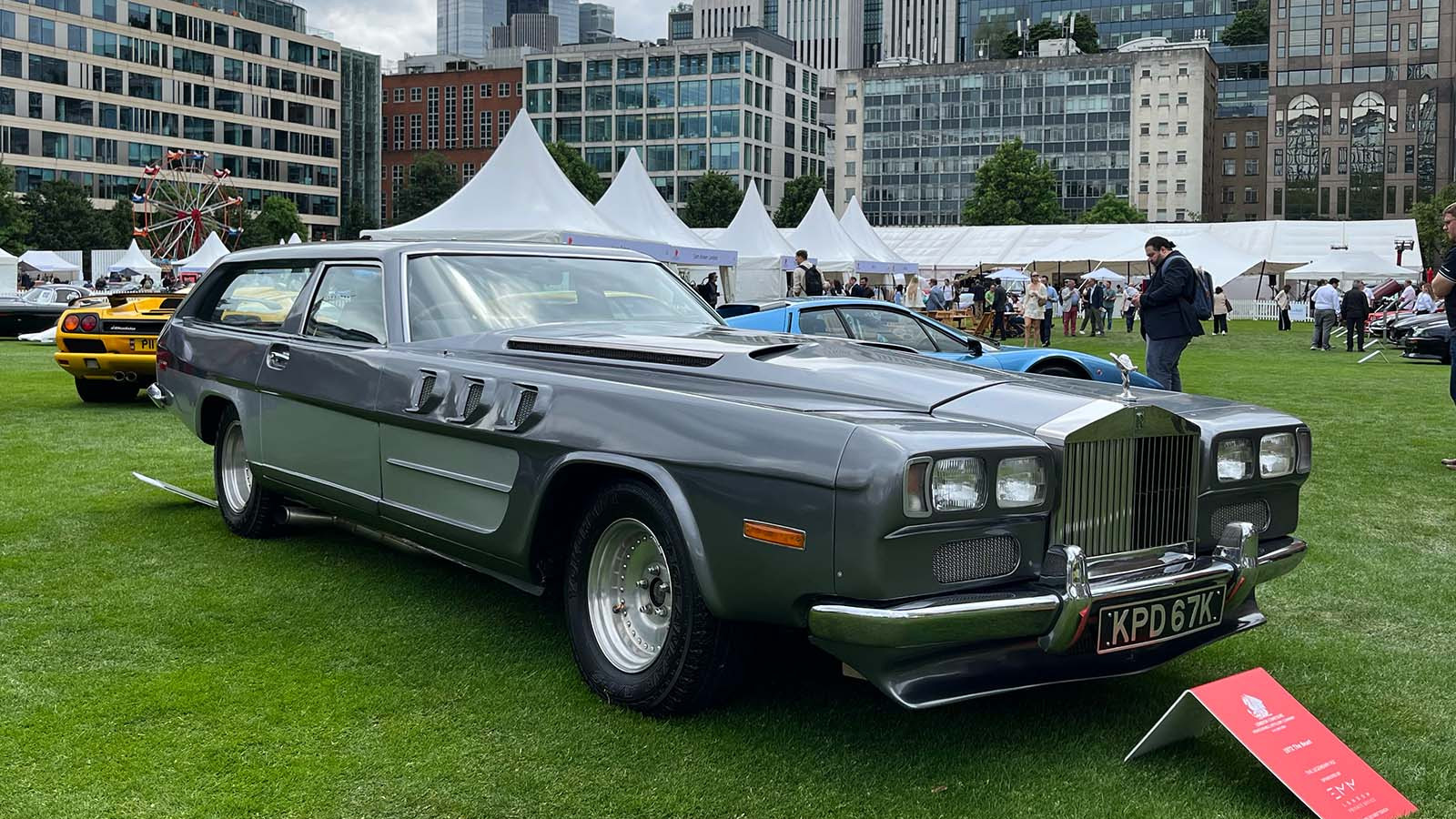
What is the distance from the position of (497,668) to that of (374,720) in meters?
0.58

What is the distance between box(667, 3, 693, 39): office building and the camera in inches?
7451

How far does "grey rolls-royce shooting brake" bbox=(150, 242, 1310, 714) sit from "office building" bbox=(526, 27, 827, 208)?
111520mm

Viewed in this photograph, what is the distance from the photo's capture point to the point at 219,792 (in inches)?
130

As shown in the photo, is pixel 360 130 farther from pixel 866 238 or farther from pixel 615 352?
pixel 615 352

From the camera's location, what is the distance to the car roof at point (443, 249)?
17.5 feet

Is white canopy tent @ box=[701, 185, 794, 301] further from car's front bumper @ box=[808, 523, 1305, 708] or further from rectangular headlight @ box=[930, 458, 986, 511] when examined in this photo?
rectangular headlight @ box=[930, 458, 986, 511]

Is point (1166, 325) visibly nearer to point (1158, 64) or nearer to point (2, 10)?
point (2, 10)

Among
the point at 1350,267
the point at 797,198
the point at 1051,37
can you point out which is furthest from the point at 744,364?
the point at 1051,37

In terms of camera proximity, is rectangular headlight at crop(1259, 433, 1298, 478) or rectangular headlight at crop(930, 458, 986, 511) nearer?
rectangular headlight at crop(930, 458, 986, 511)

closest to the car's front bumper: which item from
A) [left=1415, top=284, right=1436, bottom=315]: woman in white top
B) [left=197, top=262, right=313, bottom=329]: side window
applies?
[left=197, top=262, right=313, bottom=329]: side window

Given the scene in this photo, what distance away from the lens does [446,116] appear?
13125cm

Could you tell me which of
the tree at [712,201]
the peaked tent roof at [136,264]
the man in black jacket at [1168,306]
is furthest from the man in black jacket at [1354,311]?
the tree at [712,201]

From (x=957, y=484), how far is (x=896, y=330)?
8063mm

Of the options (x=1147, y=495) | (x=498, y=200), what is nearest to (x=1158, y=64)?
(x=498, y=200)
